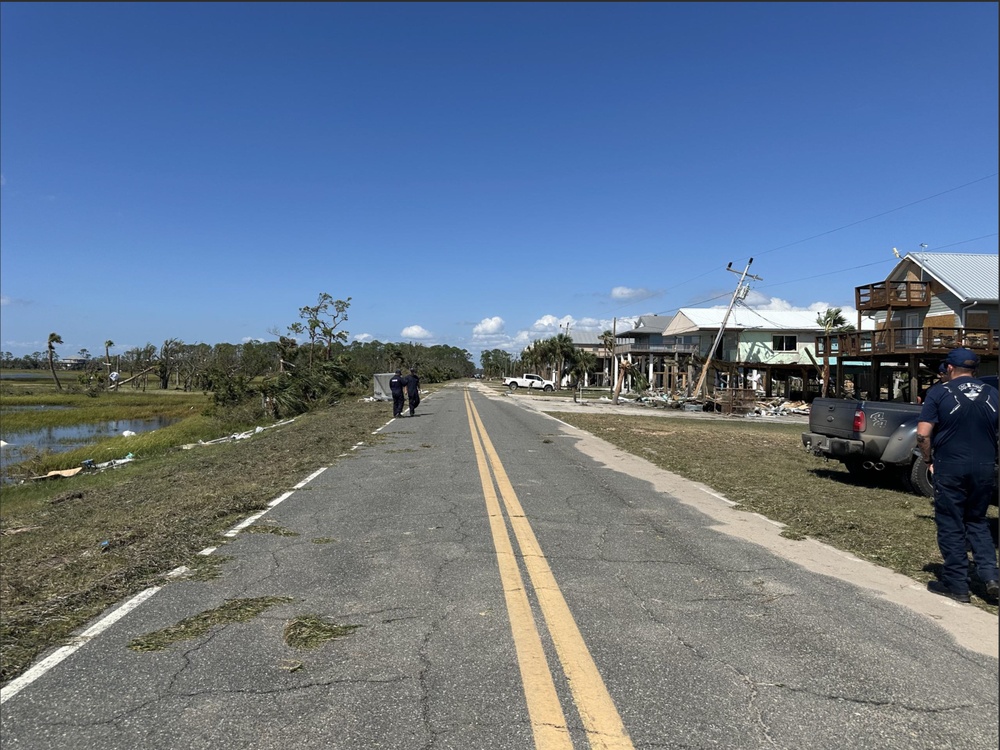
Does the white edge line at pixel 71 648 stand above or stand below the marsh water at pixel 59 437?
above

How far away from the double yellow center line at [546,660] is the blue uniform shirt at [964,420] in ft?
11.1

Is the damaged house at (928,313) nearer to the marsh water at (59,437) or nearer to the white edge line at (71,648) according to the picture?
the white edge line at (71,648)

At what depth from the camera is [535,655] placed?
4078mm

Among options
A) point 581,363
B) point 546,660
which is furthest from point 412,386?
point 581,363

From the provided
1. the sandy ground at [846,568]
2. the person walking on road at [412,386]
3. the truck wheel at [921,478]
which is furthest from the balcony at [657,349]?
the sandy ground at [846,568]

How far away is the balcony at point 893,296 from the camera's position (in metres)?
32.2

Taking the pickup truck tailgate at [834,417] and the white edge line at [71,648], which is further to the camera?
the pickup truck tailgate at [834,417]

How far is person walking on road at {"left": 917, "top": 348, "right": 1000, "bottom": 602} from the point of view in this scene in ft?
17.3

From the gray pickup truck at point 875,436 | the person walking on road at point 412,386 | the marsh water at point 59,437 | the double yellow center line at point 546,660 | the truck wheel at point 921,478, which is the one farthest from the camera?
the person walking on road at point 412,386

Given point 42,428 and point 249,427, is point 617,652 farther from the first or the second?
point 42,428

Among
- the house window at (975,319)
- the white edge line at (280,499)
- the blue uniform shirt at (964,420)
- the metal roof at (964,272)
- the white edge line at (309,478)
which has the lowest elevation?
the white edge line at (280,499)

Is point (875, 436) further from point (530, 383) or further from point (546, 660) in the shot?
point (530, 383)

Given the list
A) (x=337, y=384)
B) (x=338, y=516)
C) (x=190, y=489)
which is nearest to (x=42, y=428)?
(x=337, y=384)

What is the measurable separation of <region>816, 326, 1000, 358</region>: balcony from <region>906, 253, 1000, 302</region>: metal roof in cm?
157
